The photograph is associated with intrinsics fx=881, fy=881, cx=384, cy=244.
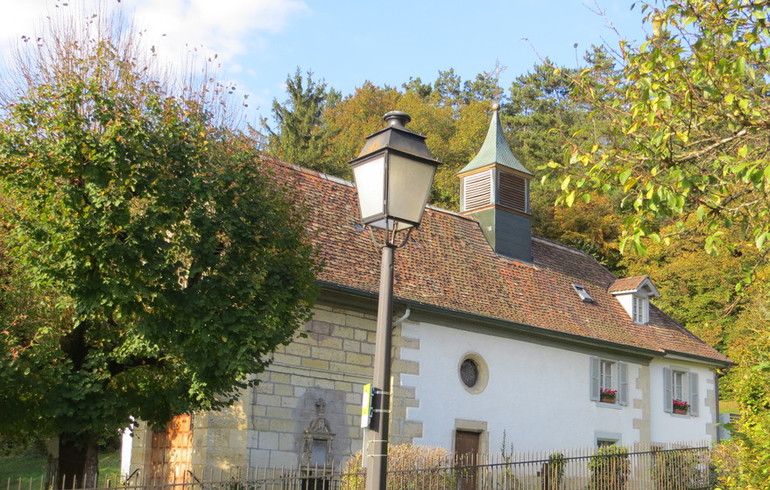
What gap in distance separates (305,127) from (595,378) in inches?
922

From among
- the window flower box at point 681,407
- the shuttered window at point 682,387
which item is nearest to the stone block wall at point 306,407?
the shuttered window at point 682,387

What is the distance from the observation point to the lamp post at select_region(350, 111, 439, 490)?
6.74 m

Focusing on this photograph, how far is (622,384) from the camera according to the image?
75.5ft

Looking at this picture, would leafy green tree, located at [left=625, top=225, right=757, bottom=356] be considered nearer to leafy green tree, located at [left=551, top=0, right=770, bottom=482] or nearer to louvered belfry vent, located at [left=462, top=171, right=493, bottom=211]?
louvered belfry vent, located at [left=462, top=171, right=493, bottom=211]

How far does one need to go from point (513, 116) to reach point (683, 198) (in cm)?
4242

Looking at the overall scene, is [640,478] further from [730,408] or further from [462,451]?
[730,408]

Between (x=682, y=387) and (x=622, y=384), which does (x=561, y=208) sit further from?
(x=622, y=384)

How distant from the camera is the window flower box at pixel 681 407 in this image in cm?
2454

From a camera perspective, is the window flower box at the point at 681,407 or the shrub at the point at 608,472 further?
the window flower box at the point at 681,407

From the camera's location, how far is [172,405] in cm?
1256

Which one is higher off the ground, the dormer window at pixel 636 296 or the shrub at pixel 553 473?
the dormer window at pixel 636 296

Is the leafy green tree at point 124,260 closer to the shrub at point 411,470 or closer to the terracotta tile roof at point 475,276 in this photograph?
the shrub at point 411,470

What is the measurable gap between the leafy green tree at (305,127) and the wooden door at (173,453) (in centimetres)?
1987

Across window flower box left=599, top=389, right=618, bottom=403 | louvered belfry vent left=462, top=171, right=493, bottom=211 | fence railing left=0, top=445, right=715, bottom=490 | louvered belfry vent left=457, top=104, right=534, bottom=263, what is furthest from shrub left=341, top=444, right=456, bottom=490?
louvered belfry vent left=462, top=171, right=493, bottom=211
